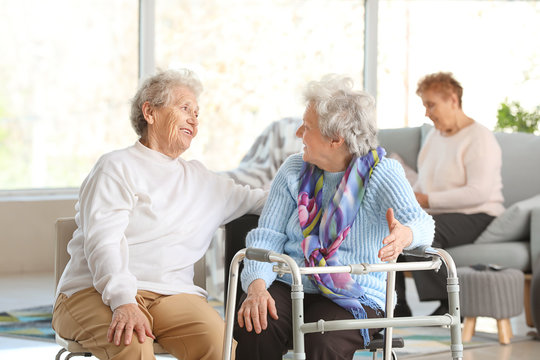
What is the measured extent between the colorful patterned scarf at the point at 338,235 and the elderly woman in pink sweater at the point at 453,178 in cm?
171

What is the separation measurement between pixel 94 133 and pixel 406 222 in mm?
4385

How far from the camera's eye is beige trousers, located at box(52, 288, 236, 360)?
2.16 metres

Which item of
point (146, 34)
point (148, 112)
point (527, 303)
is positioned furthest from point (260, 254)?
point (146, 34)

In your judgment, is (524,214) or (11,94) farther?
(11,94)

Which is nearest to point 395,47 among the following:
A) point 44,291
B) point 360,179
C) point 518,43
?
point 518,43

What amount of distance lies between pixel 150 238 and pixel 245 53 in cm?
443

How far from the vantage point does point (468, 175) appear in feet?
13.5

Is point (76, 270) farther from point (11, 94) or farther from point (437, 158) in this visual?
point (11, 94)

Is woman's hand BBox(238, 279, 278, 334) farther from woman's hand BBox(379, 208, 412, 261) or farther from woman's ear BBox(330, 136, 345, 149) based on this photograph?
woman's ear BBox(330, 136, 345, 149)

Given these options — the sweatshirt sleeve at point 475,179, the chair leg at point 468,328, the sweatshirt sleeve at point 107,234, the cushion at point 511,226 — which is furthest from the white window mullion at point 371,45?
the sweatshirt sleeve at point 107,234

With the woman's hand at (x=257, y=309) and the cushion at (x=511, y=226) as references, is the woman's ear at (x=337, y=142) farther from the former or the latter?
the cushion at (x=511, y=226)

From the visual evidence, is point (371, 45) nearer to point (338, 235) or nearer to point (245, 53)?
point (245, 53)

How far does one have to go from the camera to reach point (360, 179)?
227cm

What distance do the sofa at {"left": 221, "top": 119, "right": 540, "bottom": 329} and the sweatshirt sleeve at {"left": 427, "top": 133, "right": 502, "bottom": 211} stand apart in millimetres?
149
